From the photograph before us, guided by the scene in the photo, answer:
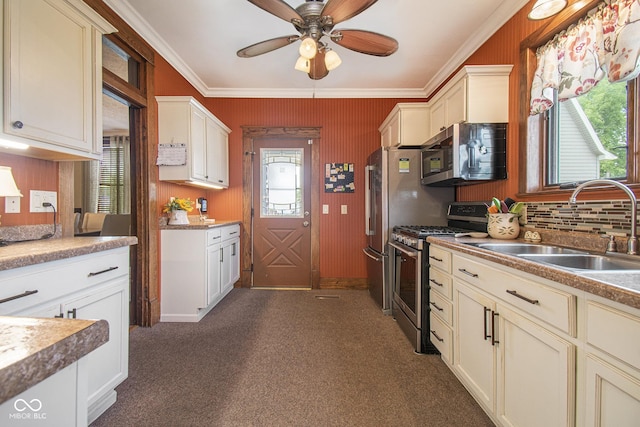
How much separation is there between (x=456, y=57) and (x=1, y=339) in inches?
142

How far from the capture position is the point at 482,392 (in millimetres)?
1405

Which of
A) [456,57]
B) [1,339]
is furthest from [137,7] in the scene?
[456,57]

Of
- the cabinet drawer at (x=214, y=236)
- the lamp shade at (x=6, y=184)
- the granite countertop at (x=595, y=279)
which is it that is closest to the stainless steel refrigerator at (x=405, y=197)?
the granite countertop at (x=595, y=279)

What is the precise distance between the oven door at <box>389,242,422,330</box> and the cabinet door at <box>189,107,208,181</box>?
2089 mm

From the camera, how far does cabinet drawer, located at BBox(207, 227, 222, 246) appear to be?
8.97ft

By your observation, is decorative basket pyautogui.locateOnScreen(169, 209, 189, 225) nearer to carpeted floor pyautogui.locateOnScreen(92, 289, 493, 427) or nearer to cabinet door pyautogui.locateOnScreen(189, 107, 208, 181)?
cabinet door pyautogui.locateOnScreen(189, 107, 208, 181)

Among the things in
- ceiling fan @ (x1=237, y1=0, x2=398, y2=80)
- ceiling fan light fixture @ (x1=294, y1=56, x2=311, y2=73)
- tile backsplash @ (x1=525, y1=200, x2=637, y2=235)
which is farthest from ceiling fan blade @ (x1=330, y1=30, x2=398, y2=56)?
tile backsplash @ (x1=525, y1=200, x2=637, y2=235)

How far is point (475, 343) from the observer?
58.1 inches

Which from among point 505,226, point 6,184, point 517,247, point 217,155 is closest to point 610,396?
point 517,247

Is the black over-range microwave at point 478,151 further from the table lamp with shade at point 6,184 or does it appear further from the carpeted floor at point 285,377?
the table lamp with shade at point 6,184

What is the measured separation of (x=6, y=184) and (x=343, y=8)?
203 cm

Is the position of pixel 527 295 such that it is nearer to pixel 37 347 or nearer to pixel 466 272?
pixel 466 272

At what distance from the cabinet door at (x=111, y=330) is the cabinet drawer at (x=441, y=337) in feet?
6.38

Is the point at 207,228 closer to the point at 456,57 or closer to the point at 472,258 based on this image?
the point at 472,258
